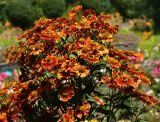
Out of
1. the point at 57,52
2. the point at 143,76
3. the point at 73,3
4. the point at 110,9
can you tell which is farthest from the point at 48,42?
the point at 110,9

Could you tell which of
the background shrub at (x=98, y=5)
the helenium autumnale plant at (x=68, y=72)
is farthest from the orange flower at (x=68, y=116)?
the background shrub at (x=98, y=5)

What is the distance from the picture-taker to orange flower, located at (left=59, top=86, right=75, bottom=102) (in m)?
4.37

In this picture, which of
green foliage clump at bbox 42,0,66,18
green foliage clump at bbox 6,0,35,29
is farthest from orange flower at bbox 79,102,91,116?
green foliage clump at bbox 42,0,66,18

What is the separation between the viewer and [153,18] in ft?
67.3

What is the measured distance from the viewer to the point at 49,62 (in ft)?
14.4

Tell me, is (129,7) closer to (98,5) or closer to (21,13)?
(98,5)

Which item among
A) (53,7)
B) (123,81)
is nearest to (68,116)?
(123,81)

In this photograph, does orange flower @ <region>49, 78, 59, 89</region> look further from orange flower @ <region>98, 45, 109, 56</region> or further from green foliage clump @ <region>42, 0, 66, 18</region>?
green foliage clump @ <region>42, 0, 66, 18</region>

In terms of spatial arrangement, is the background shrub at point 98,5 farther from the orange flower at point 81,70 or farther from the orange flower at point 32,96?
the orange flower at point 81,70

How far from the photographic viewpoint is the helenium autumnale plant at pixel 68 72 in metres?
4.45

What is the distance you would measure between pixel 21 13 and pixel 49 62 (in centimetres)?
1512

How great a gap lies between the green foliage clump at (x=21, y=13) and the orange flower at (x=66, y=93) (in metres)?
15.0

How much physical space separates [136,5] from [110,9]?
1.14 m

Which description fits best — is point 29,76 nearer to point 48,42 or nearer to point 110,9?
point 48,42
